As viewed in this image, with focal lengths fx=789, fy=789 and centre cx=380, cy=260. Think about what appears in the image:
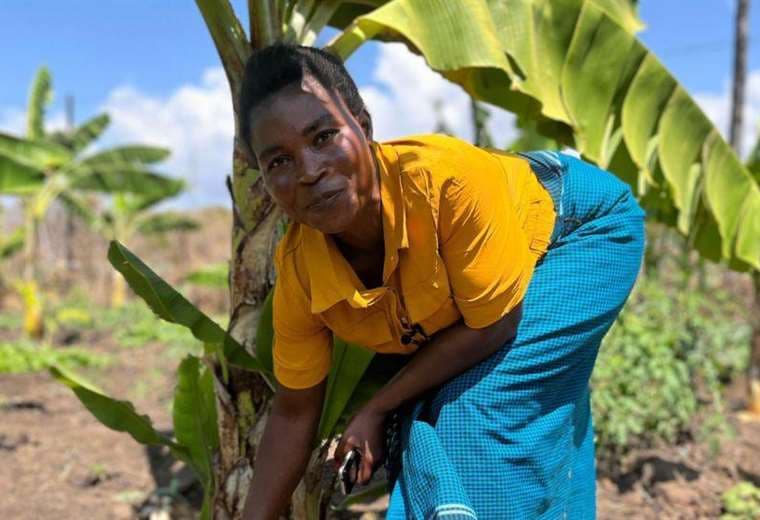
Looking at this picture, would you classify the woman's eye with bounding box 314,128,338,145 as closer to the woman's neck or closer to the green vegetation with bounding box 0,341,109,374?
the woman's neck

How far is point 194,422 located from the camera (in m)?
2.46

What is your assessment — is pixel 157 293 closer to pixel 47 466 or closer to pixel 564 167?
pixel 564 167

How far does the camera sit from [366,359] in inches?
81.9

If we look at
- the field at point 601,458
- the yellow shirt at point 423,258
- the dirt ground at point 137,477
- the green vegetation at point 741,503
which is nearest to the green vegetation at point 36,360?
the field at point 601,458

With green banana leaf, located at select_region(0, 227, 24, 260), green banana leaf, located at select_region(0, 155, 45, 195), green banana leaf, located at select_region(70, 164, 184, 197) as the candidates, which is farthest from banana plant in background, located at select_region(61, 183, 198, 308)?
green banana leaf, located at select_region(0, 155, 45, 195)

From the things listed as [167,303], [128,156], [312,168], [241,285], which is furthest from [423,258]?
[128,156]

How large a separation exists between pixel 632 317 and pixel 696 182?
1.00 meters

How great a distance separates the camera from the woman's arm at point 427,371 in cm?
163

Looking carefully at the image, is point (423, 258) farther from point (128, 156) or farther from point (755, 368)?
point (128, 156)

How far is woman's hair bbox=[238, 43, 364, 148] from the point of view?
1488 mm

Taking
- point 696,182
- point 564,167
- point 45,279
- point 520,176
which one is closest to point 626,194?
point 564,167

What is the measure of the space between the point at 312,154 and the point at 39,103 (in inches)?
415

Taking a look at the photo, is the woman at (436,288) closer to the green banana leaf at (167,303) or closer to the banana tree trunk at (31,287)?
the green banana leaf at (167,303)

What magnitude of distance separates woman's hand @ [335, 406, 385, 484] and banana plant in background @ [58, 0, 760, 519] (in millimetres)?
372
